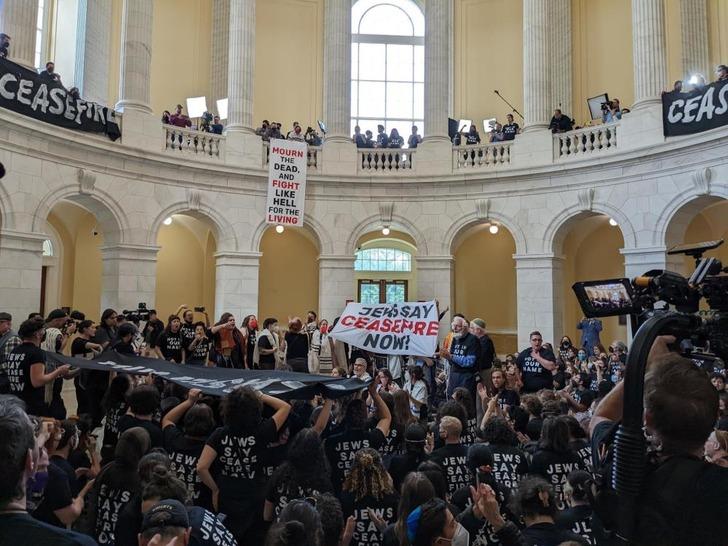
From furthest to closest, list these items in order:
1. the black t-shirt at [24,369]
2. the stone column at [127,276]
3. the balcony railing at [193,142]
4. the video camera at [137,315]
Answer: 1. the balcony railing at [193,142]
2. the stone column at [127,276]
3. the video camera at [137,315]
4. the black t-shirt at [24,369]

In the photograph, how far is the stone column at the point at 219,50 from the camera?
2358cm

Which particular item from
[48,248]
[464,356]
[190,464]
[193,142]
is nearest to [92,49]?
[193,142]

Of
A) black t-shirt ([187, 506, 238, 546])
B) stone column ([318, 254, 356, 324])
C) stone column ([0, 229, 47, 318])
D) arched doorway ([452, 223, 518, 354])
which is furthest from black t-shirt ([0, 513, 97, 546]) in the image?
arched doorway ([452, 223, 518, 354])

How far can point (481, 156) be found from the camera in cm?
2042

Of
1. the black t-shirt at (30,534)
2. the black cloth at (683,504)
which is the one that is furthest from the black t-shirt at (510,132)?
the black t-shirt at (30,534)

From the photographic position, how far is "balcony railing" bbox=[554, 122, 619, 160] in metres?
17.8

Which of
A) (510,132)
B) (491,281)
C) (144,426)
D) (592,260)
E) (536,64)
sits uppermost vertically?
(536,64)

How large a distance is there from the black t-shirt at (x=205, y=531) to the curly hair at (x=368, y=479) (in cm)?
122

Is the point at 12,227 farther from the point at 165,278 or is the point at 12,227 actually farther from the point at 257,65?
the point at 257,65

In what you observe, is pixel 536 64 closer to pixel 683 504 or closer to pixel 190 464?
pixel 190 464

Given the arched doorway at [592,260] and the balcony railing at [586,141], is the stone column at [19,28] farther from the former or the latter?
the arched doorway at [592,260]

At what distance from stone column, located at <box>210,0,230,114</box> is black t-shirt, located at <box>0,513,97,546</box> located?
23.2 meters

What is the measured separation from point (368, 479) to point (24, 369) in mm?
4325

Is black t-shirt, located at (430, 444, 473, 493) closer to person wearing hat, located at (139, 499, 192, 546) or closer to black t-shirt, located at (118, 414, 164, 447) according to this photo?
black t-shirt, located at (118, 414, 164, 447)
